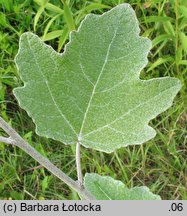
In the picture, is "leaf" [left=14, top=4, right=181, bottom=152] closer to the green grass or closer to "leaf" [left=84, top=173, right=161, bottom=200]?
"leaf" [left=84, top=173, right=161, bottom=200]

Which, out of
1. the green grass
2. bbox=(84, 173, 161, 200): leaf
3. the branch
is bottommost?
the green grass

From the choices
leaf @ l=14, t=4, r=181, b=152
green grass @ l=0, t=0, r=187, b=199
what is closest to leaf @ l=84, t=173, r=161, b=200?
leaf @ l=14, t=4, r=181, b=152

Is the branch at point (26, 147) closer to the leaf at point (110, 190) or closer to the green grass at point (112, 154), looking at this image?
the leaf at point (110, 190)

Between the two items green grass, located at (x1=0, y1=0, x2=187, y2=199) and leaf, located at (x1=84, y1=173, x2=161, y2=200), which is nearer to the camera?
leaf, located at (x1=84, y1=173, x2=161, y2=200)

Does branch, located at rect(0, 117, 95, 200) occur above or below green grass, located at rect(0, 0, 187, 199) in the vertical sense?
above

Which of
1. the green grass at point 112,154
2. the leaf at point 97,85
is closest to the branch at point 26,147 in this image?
the leaf at point 97,85

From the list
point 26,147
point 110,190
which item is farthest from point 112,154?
point 26,147

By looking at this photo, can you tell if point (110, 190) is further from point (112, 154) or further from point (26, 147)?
point (112, 154)
